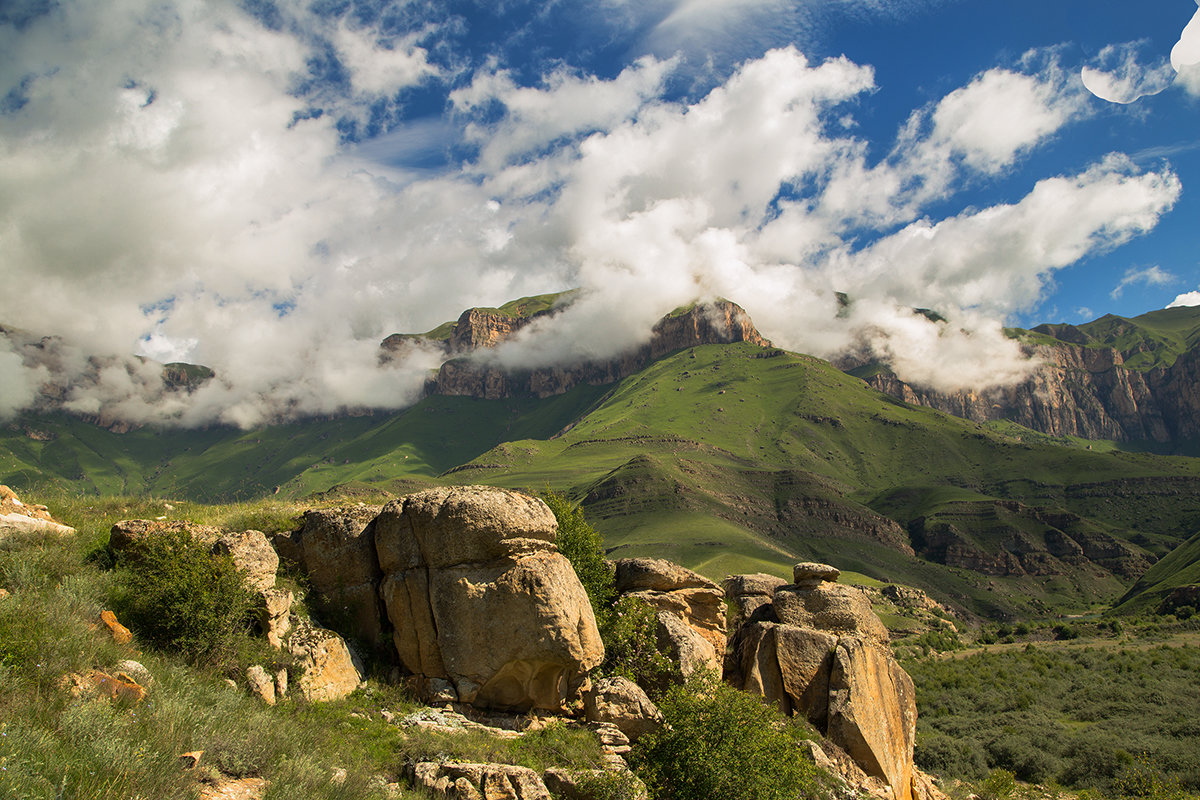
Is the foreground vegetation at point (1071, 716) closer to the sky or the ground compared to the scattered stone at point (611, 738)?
closer to the ground

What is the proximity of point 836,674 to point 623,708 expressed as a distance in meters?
12.1

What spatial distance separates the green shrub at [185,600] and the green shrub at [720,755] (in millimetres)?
12785

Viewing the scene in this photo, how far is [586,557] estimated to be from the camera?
A: 3052cm

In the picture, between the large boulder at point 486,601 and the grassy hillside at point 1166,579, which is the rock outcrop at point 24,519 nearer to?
the large boulder at point 486,601

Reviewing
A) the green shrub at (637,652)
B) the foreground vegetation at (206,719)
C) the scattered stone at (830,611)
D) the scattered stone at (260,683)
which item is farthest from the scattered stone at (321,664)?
the scattered stone at (830,611)

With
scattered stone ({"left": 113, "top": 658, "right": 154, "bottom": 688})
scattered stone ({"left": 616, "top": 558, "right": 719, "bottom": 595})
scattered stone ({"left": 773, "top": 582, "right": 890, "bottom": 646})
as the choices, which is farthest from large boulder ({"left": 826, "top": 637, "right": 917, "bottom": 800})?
scattered stone ({"left": 113, "top": 658, "right": 154, "bottom": 688})

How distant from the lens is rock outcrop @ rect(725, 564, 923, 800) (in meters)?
27.2

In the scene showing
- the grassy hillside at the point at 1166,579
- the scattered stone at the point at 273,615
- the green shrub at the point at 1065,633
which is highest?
the scattered stone at the point at 273,615

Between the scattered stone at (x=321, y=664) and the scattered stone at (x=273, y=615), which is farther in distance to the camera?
the scattered stone at (x=273, y=615)

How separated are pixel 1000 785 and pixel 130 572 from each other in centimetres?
4765

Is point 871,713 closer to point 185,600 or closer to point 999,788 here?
point 999,788

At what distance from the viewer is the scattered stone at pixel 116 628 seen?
16.3 metres

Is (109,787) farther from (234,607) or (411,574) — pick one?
(411,574)

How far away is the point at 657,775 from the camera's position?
19.2 metres
